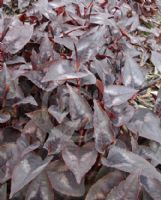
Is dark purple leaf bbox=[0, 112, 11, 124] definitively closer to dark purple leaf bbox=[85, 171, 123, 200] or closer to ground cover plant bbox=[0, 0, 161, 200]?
ground cover plant bbox=[0, 0, 161, 200]

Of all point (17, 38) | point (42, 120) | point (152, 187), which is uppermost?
point (17, 38)

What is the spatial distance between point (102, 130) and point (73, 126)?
0.11m

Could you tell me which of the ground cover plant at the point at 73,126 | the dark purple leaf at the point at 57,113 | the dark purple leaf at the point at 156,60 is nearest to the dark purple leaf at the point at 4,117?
the ground cover plant at the point at 73,126

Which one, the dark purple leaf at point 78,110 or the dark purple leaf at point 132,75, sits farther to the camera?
the dark purple leaf at point 132,75

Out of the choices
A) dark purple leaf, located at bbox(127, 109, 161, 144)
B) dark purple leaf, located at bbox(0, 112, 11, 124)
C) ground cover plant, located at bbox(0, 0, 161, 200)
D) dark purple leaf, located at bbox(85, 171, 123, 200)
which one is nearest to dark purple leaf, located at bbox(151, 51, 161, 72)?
ground cover plant, located at bbox(0, 0, 161, 200)

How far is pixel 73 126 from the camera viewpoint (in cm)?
140

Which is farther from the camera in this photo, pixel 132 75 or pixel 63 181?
pixel 132 75

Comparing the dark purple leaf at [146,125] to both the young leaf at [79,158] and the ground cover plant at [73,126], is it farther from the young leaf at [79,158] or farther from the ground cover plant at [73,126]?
the young leaf at [79,158]

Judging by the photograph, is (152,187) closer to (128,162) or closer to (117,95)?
(128,162)

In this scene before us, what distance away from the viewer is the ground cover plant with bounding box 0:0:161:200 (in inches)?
51.5

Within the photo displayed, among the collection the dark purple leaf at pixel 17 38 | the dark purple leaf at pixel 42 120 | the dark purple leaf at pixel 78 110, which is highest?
the dark purple leaf at pixel 17 38

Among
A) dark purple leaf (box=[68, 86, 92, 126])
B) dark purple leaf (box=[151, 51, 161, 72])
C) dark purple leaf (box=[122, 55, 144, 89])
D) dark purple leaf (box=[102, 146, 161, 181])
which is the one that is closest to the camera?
dark purple leaf (box=[102, 146, 161, 181])

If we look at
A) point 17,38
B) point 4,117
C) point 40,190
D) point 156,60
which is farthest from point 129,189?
point 17,38

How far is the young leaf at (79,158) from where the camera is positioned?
1280 mm
